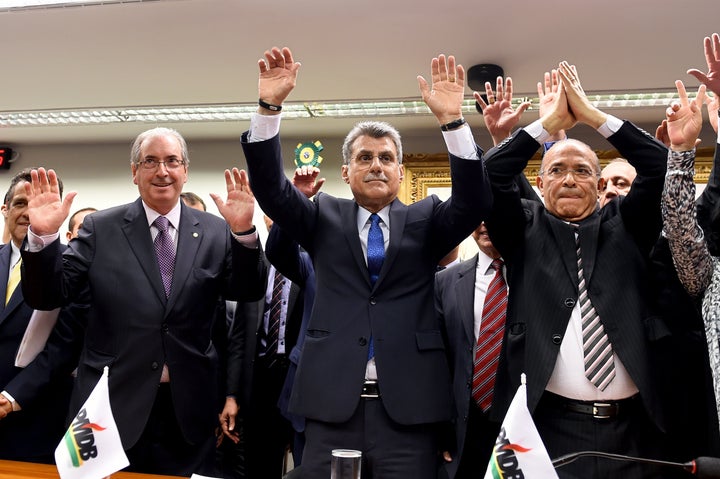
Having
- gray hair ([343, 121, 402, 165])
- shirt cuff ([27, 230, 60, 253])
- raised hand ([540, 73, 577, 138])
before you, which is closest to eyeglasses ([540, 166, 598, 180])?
raised hand ([540, 73, 577, 138])

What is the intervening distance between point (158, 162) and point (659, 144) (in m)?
1.60

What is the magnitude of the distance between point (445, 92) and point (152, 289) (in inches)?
44.3

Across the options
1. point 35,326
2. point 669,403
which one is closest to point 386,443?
point 669,403

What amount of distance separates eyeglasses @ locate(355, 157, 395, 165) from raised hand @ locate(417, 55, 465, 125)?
206mm

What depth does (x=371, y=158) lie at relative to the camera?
6.85ft

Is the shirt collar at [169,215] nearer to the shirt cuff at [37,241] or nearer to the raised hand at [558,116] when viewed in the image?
the shirt cuff at [37,241]

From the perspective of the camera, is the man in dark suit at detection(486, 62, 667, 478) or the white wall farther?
the white wall

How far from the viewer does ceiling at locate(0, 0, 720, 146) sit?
3461mm

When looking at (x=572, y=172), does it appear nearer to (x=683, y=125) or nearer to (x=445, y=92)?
(x=683, y=125)

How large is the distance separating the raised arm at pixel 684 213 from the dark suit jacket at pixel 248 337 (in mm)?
1704

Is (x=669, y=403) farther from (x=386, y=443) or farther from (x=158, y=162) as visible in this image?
(x=158, y=162)

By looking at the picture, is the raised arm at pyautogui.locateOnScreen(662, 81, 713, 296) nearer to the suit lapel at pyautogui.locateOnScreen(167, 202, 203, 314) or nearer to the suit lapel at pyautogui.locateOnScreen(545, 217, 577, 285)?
the suit lapel at pyautogui.locateOnScreen(545, 217, 577, 285)

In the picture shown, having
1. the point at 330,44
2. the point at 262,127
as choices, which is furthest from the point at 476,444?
the point at 330,44

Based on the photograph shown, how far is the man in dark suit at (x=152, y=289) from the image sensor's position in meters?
2.14
